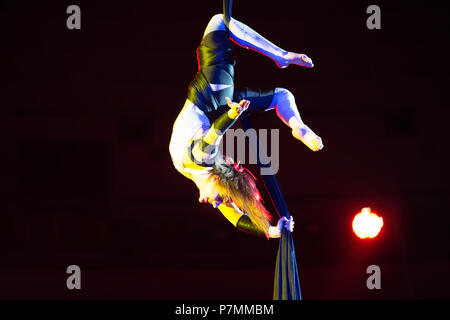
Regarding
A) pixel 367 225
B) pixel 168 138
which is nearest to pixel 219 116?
pixel 367 225

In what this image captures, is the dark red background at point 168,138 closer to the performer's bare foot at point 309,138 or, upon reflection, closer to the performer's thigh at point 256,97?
the performer's thigh at point 256,97

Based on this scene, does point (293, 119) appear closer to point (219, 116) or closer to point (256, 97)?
point (256, 97)

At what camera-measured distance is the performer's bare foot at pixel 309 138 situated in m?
2.32

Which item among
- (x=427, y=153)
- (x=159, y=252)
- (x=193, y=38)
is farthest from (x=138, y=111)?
(x=427, y=153)

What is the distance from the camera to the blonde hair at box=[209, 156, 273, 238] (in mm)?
2389

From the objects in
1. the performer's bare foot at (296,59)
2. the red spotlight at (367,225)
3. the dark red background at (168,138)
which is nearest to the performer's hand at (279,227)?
the performer's bare foot at (296,59)

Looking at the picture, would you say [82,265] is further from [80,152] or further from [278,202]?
[278,202]

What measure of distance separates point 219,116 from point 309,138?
0.39m

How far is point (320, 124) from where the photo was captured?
5.52 m

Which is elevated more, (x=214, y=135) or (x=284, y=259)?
(x=214, y=135)

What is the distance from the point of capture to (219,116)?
7.77 ft

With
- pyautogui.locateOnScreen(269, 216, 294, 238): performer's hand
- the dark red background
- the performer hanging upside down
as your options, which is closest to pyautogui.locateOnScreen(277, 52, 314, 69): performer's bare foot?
the performer hanging upside down

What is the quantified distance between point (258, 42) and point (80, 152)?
362 cm

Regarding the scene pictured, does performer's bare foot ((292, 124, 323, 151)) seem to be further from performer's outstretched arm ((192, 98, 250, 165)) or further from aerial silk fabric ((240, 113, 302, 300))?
performer's outstretched arm ((192, 98, 250, 165))
